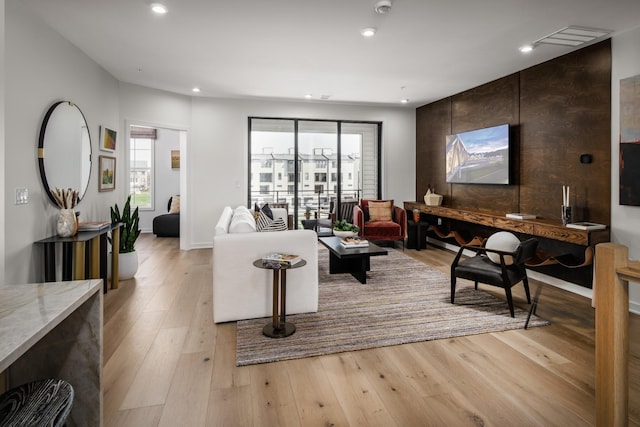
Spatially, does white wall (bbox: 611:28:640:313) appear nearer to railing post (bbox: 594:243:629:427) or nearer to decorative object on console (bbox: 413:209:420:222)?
railing post (bbox: 594:243:629:427)

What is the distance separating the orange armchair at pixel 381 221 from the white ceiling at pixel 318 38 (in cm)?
201

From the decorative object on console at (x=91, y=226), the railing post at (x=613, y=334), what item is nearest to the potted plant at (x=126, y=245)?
the decorative object on console at (x=91, y=226)

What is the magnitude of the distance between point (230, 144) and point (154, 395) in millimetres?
4945

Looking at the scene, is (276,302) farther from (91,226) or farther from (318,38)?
(318,38)

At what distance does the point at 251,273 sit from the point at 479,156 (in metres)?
3.89

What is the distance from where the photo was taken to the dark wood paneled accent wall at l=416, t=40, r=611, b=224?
3652 mm

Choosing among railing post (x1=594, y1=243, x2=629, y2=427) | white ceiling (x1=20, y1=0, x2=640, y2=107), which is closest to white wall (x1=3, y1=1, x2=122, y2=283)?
white ceiling (x1=20, y1=0, x2=640, y2=107)

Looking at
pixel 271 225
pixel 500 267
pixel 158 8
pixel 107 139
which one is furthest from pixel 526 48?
pixel 107 139

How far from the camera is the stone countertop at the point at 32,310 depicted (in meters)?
0.98

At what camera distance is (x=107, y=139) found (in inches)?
183

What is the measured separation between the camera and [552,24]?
323cm

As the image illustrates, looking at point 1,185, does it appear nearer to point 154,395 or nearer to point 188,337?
point 154,395

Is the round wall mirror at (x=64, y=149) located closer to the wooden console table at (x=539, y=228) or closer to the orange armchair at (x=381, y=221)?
the orange armchair at (x=381, y=221)

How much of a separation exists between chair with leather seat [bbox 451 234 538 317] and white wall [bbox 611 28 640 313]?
0.89m
